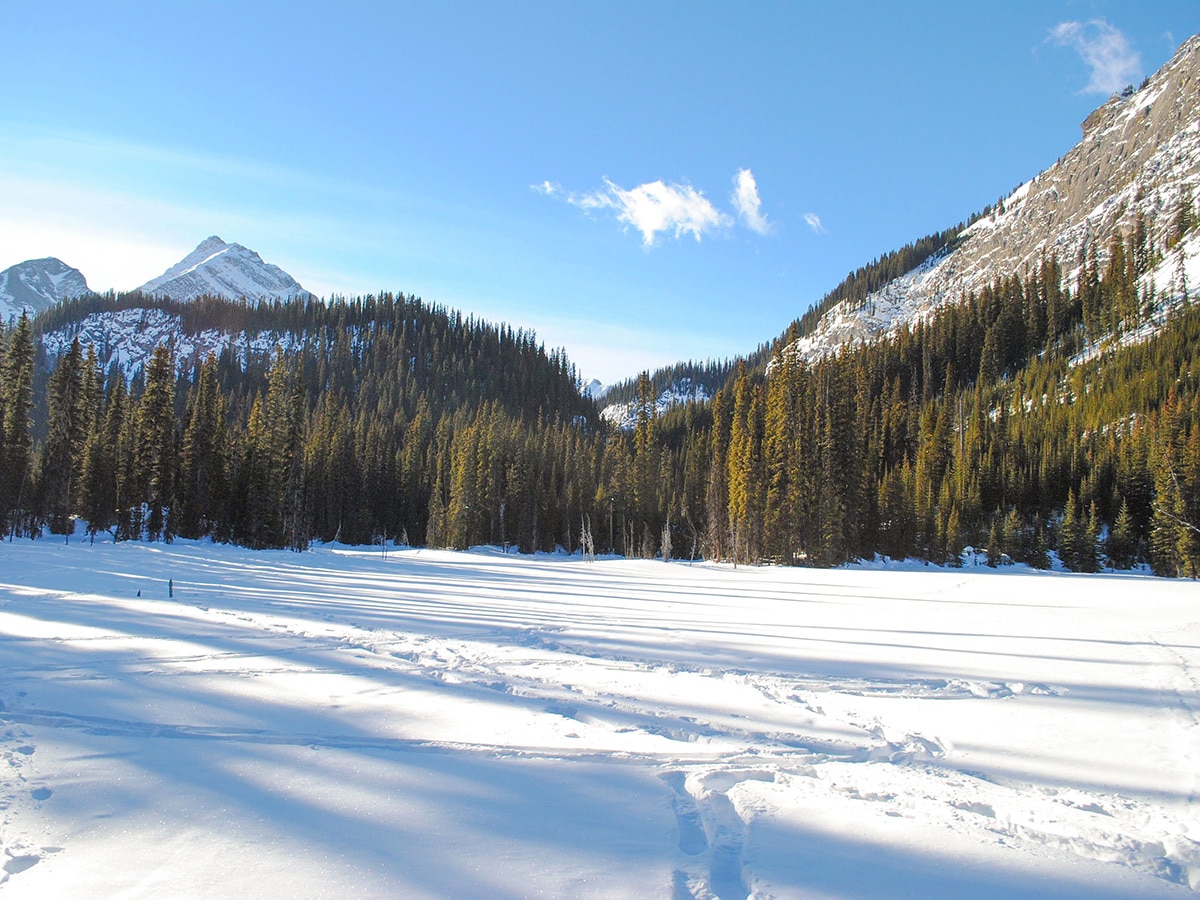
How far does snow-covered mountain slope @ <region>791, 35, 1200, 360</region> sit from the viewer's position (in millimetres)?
118062

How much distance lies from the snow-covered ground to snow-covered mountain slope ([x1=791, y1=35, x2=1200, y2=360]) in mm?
97842

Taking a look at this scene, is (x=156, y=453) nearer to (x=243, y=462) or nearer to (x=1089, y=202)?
(x=243, y=462)

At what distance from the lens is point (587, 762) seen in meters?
5.24

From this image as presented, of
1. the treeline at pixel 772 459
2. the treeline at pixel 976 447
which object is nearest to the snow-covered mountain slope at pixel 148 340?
the treeline at pixel 772 459

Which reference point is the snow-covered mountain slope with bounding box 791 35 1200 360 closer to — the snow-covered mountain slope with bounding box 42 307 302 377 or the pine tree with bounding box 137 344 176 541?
the pine tree with bounding box 137 344 176 541

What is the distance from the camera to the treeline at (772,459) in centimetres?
4538

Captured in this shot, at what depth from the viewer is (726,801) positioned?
4.58 metres

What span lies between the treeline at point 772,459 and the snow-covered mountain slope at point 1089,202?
13940 millimetres

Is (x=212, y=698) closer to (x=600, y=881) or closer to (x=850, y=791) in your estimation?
(x=600, y=881)

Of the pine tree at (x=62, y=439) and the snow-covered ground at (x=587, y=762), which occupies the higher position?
the pine tree at (x=62, y=439)

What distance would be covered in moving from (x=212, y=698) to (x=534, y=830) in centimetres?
478

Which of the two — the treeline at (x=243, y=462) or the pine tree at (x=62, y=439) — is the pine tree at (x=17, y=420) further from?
the pine tree at (x=62, y=439)

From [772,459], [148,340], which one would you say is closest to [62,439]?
[772,459]

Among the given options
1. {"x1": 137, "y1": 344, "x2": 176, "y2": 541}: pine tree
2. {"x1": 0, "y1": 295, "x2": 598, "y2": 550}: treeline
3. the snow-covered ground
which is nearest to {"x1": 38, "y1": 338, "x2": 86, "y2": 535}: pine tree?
{"x1": 0, "y1": 295, "x2": 598, "y2": 550}: treeline
